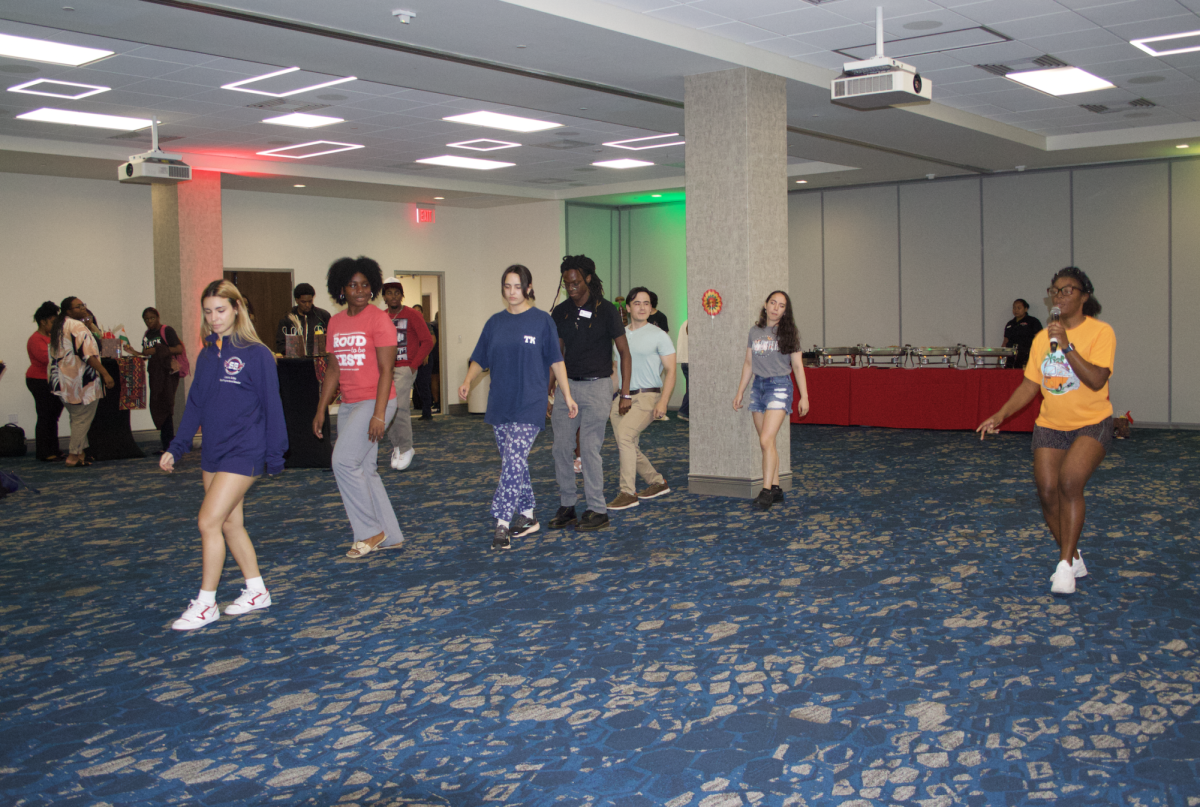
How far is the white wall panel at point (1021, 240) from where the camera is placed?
13.6 meters

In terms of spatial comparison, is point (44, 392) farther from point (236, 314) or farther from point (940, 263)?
point (940, 263)

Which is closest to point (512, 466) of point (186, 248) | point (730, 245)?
point (730, 245)

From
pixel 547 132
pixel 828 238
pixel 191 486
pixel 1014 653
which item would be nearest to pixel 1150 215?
pixel 828 238

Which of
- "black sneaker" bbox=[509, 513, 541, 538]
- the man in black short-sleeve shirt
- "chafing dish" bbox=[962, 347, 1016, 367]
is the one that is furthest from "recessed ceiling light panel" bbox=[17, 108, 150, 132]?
"chafing dish" bbox=[962, 347, 1016, 367]

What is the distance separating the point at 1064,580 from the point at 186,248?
11001 millimetres

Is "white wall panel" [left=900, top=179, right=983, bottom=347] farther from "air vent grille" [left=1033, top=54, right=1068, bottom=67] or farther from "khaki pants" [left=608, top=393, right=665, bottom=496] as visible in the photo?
"khaki pants" [left=608, top=393, right=665, bottom=496]

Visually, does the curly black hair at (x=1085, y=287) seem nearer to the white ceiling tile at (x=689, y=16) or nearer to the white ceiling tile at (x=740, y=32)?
the white ceiling tile at (x=689, y=16)

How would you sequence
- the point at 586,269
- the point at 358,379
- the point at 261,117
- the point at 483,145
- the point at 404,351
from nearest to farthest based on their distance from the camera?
1. the point at 358,379
2. the point at 586,269
3. the point at 404,351
4. the point at 261,117
5. the point at 483,145

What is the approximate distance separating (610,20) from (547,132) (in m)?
4.41

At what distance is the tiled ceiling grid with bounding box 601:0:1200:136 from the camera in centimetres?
685

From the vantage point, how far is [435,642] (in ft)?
14.1

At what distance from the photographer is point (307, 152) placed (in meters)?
12.2

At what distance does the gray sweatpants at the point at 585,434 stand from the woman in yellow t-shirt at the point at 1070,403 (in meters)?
2.43

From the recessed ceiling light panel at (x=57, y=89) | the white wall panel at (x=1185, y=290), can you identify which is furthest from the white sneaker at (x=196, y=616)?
the white wall panel at (x=1185, y=290)
